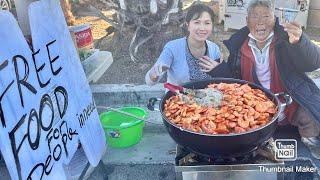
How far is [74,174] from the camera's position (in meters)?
3.66

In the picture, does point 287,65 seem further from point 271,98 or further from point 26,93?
point 26,93

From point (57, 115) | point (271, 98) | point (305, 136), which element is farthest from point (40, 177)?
point (305, 136)

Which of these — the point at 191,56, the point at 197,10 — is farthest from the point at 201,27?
the point at 191,56

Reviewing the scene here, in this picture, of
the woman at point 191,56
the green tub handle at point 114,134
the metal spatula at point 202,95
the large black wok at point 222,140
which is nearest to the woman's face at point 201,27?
the woman at point 191,56

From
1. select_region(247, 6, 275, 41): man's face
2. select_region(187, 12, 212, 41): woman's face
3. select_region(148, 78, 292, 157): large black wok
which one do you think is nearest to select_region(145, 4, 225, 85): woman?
select_region(187, 12, 212, 41): woman's face

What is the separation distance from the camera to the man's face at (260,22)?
317 centimetres

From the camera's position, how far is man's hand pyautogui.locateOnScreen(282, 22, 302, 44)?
3.06 meters

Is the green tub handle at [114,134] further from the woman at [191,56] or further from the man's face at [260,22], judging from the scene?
the man's face at [260,22]

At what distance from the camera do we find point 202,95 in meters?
2.99

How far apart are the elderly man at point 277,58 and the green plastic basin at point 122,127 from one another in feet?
4.48

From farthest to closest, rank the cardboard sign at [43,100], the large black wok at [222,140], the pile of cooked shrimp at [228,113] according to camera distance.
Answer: the pile of cooked shrimp at [228,113], the large black wok at [222,140], the cardboard sign at [43,100]

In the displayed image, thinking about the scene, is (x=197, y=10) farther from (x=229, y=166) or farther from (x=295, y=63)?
(x=229, y=166)

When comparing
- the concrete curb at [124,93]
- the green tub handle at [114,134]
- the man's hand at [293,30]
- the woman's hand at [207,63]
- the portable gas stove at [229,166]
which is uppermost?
the man's hand at [293,30]

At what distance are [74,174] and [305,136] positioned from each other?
2.53 metres
